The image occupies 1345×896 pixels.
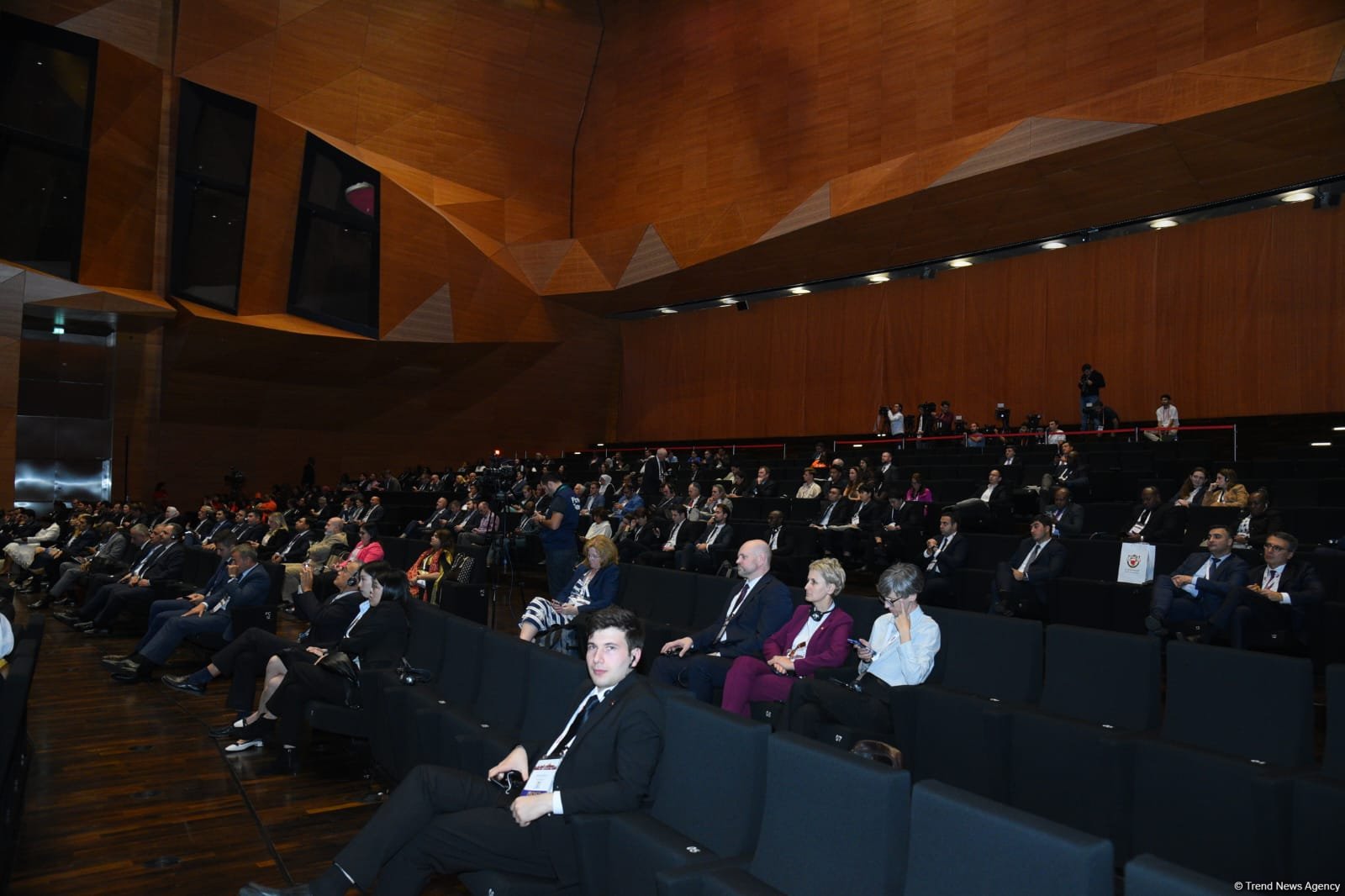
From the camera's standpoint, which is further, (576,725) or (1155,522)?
(1155,522)

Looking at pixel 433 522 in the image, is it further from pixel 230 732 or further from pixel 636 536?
pixel 230 732

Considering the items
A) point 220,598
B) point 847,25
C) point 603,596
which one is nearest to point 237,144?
point 847,25

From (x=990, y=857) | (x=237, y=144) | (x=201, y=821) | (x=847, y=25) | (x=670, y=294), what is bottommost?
(x=201, y=821)

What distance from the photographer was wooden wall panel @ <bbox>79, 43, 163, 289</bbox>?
47.5 feet

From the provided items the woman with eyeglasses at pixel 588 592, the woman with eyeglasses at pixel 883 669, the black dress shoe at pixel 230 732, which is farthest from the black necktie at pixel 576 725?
the black dress shoe at pixel 230 732

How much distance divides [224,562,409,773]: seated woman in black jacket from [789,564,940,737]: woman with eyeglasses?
1.93 m

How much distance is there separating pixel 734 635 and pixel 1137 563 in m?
2.93

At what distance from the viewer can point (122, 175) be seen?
14812mm

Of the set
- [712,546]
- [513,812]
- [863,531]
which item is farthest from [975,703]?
[863,531]

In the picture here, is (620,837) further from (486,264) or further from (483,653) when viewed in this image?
(486,264)

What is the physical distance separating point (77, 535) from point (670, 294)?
10.9m

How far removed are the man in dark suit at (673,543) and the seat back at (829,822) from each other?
6725 mm

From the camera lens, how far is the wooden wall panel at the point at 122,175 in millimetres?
14492

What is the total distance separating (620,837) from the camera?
2.49 metres
